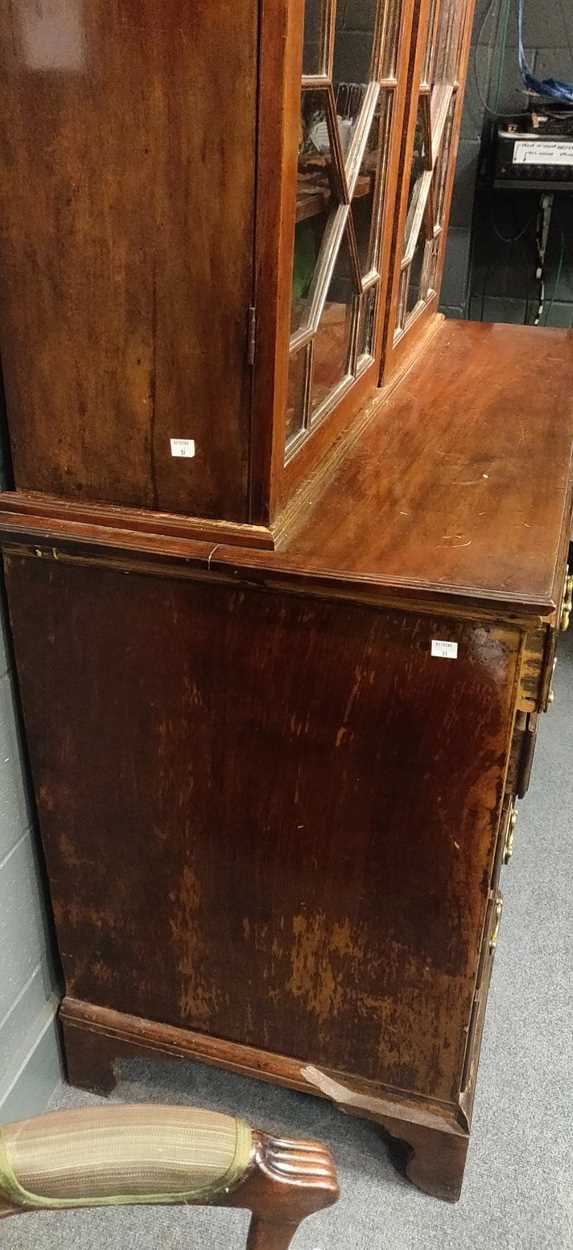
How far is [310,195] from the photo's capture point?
96 cm

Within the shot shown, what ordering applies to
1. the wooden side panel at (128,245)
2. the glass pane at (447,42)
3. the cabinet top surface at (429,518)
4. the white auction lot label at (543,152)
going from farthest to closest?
1. the white auction lot label at (543,152)
2. the glass pane at (447,42)
3. the cabinet top surface at (429,518)
4. the wooden side panel at (128,245)

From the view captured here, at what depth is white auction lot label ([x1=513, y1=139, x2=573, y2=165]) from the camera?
2.51 m

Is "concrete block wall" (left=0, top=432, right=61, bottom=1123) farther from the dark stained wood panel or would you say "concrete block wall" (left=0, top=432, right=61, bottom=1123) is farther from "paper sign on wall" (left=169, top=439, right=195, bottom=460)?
the dark stained wood panel

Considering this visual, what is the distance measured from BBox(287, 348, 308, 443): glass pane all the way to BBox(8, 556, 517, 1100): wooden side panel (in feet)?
0.68

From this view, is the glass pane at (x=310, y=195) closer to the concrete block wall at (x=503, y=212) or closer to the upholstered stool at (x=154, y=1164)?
the upholstered stool at (x=154, y=1164)

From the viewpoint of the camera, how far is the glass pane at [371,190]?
117cm

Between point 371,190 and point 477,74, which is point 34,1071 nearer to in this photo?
point 371,190

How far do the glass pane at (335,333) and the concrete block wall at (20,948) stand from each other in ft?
1.47

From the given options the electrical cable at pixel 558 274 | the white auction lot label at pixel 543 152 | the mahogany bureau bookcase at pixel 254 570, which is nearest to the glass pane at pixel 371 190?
the mahogany bureau bookcase at pixel 254 570

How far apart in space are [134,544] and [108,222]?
0.30m

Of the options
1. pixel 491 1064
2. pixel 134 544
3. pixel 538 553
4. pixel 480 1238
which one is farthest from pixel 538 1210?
pixel 134 544

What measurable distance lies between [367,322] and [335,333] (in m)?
0.20

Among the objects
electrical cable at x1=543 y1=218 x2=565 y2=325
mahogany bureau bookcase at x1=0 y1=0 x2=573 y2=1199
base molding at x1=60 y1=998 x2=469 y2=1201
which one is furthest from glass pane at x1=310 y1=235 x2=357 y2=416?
electrical cable at x1=543 y1=218 x2=565 y2=325

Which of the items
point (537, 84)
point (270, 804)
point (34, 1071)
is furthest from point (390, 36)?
point (537, 84)
